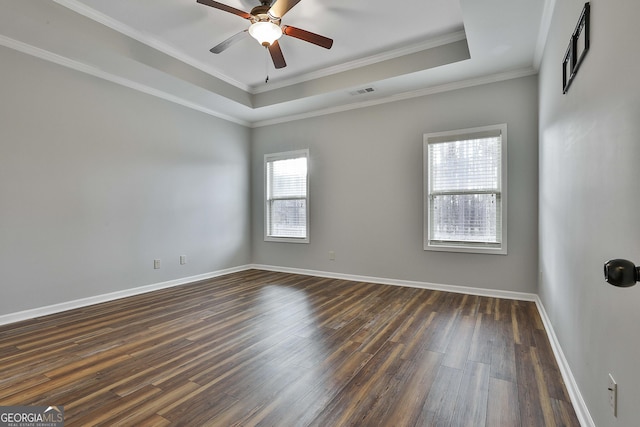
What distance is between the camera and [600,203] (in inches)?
54.4

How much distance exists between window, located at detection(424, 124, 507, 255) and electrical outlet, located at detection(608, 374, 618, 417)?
2.90 meters

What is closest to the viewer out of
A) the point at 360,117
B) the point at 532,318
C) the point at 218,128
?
the point at 532,318

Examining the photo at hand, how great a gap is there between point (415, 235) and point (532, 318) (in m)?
1.70

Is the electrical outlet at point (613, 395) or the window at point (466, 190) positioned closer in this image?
the electrical outlet at point (613, 395)

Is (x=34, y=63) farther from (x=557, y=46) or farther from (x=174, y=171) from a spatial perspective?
(x=557, y=46)

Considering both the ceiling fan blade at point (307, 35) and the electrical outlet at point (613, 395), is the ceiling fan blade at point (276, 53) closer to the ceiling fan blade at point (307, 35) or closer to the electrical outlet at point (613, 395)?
the ceiling fan blade at point (307, 35)

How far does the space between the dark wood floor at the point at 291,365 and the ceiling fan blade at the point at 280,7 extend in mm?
2863

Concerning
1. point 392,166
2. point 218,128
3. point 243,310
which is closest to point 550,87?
point 392,166

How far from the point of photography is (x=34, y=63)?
10.7ft

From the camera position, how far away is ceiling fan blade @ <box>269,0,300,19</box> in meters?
2.57

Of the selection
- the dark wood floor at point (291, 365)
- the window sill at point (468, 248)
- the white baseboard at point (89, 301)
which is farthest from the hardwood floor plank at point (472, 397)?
the white baseboard at point (89, 301)

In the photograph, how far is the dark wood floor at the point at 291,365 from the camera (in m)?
1.68

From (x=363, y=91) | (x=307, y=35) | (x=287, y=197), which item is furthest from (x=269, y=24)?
(x=287, y=197)

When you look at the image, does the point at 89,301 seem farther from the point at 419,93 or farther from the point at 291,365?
the point at 419,93
